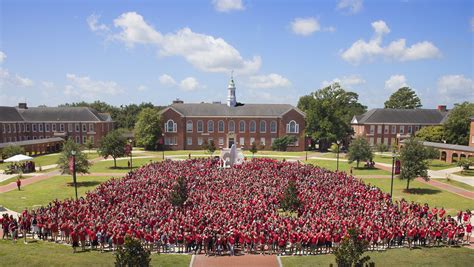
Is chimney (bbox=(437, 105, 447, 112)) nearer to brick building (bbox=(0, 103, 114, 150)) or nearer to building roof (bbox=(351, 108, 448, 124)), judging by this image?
building roof (bbox=(351, 108, 448, 124))

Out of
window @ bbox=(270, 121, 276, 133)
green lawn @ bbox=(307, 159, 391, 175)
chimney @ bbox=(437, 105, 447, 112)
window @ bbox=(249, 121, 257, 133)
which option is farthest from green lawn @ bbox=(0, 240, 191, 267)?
chimney @ bbox=(437, 105, 447, 112)

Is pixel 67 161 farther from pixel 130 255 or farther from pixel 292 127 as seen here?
pixel 292 127

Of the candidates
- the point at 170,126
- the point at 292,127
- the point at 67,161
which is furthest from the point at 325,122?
the point at 67,161

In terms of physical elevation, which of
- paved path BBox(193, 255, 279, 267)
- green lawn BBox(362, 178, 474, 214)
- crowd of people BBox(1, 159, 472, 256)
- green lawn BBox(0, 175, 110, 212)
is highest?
crowd of people BBox(1, 159, 472, 256)

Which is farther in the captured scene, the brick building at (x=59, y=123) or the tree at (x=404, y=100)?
the tree at (x=404, y=100)

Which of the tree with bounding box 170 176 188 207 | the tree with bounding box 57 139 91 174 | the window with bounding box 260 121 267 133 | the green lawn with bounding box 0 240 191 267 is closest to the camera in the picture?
the green lawn with bounding box 0 240 191 267

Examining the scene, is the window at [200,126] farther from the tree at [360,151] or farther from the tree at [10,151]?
the tree at [360,151]

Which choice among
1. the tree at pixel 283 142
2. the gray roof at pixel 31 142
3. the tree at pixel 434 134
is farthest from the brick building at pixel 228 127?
the tree at pixel 434 134
